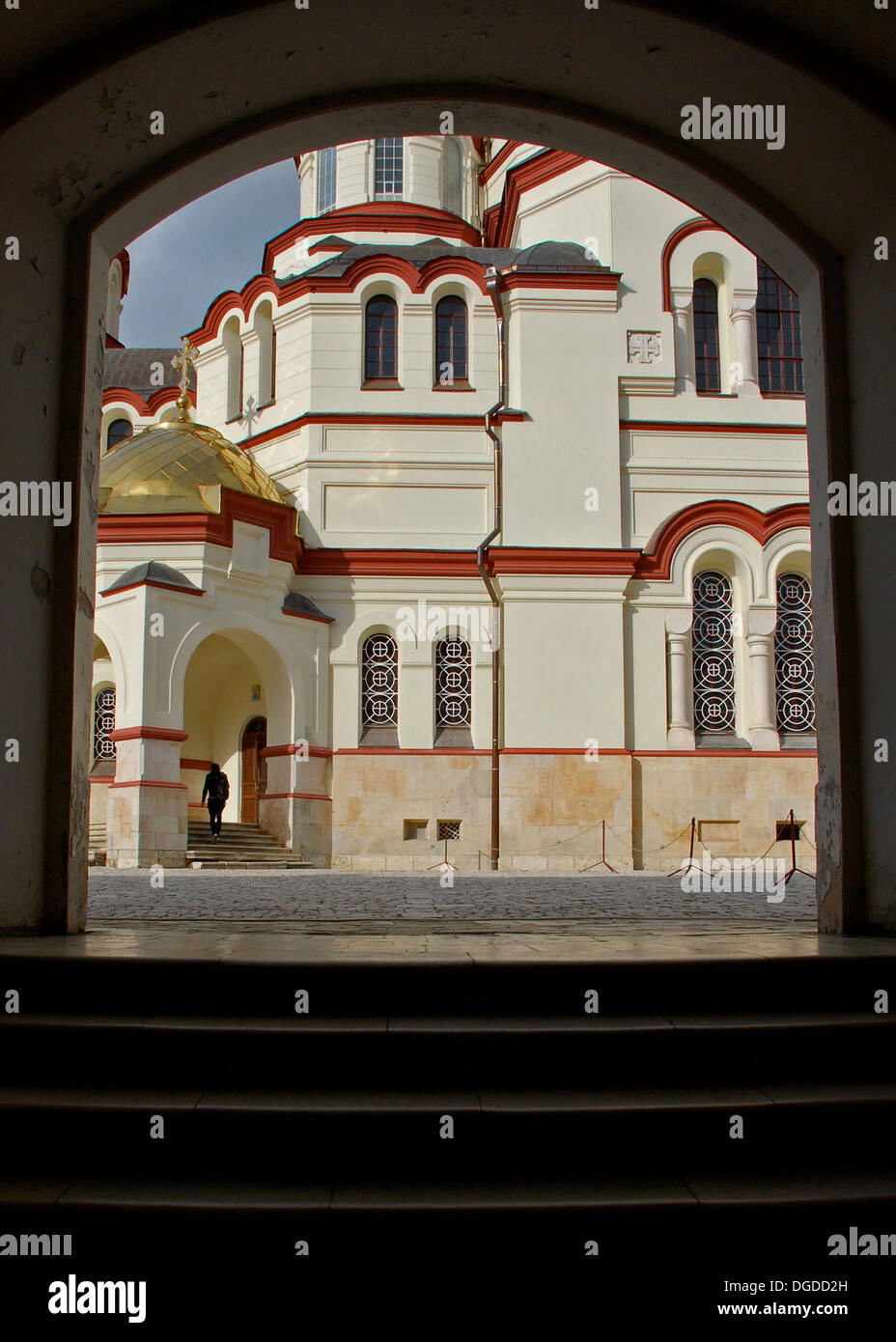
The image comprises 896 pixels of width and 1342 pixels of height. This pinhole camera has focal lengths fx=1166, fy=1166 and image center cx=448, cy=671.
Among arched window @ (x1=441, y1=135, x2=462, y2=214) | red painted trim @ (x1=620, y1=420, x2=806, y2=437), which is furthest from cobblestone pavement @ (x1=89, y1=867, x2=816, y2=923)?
arched window @ (x1=441, y1=135, x2=462, y2=214)

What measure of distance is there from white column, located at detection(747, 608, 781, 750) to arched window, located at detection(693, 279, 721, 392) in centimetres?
491

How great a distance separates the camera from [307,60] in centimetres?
494

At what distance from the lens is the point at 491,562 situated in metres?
22.0

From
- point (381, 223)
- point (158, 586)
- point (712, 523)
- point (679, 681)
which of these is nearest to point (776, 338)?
point (712, 523)

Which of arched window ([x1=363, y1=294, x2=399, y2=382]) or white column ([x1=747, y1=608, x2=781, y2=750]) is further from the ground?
arched window ([x1=363, y1=294, x2=399, y2=382])

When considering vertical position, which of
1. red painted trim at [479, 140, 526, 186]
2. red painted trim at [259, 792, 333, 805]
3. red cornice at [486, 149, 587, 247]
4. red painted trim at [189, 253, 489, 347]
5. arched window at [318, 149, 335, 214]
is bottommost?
red painted trim at [259, 792, 333, 805]

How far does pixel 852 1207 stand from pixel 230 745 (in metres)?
21.7

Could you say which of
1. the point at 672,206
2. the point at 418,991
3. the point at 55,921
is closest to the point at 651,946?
the point at 418,991

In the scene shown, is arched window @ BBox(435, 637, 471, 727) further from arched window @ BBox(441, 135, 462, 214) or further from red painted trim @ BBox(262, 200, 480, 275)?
arched window @ BBox(441, 135, 462, 214)

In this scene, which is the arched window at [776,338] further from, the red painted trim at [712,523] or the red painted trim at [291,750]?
the red painted trim at [291,750]

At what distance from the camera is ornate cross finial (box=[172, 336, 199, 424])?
924 inches

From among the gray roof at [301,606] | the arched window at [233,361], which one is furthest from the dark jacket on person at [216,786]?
the arched window at [233,361]

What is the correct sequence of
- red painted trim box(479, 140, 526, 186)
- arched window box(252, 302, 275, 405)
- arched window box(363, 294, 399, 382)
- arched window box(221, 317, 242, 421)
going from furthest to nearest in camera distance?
1. red painted trim box(479, 140, 526, 186)
2. arched window box(221, 317, 242, 421)
3. arched window box(252, 302, 275, 405)
4. arched window box(363, 294, 399, 382)

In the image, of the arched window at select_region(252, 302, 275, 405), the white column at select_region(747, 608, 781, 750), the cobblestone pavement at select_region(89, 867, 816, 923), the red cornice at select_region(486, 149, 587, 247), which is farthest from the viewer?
the arched window at select_region(252, 302, 275, 405)
